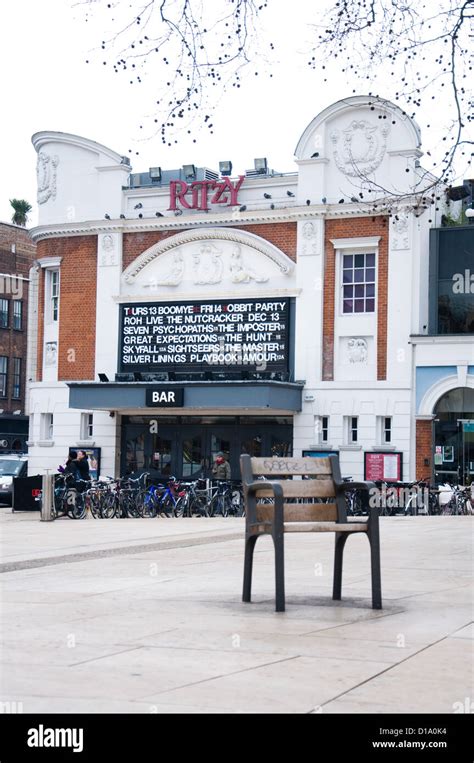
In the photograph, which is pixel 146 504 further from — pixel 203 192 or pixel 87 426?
pixel 203 192

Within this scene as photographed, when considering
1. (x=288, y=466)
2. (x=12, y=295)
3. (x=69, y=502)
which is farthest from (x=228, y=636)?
(x=12, y=295)

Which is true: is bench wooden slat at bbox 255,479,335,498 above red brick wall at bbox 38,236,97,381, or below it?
below

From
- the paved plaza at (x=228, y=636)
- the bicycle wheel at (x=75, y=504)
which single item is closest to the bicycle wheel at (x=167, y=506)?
the bicycle wheel at (x=75, y=504)

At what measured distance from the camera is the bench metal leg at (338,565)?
9180 mm

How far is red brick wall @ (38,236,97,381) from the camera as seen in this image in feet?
128

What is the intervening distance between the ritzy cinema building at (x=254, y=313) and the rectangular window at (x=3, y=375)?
93.4 feet

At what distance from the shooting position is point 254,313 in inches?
1430

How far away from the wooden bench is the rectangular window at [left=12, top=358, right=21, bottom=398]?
61.4m

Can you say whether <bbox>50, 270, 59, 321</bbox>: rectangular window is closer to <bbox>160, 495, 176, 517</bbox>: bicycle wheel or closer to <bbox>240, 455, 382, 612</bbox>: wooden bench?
<bbox>160, 495, 176, 517</bbox>: bicycle wheel

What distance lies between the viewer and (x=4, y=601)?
9023mm

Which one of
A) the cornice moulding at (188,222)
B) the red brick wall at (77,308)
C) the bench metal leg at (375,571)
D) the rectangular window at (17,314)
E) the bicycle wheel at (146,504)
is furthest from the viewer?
the rectangular window at (17,314)

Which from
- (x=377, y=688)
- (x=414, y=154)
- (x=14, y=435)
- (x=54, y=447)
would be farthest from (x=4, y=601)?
(x=14, y=435)

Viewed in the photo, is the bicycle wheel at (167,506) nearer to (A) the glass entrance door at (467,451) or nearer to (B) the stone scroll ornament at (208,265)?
(A) the glass entrance door at (467,451)

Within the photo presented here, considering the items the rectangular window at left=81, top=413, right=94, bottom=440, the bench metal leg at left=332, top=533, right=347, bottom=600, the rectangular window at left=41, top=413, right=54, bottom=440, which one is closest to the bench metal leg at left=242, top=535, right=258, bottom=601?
the bench metal leg at left=332, top=533, right=347, bottom=600
